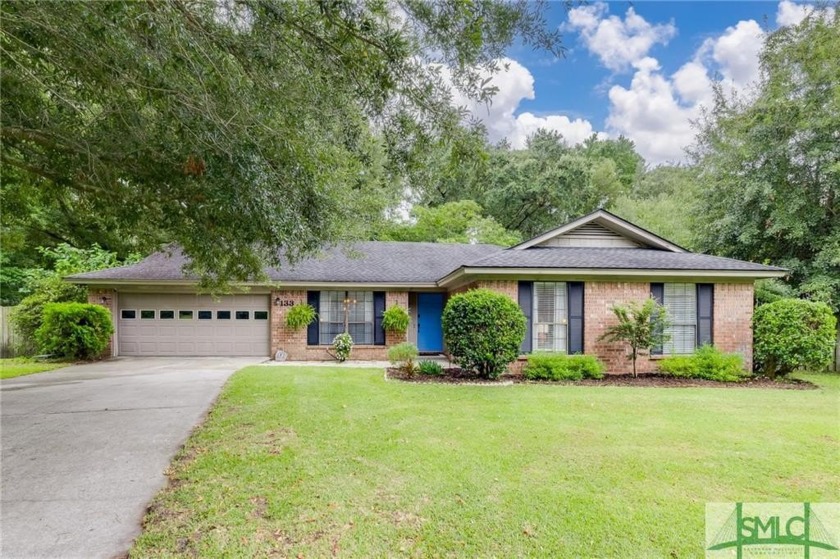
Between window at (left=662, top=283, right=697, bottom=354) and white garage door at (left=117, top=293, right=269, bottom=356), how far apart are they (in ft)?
36.8

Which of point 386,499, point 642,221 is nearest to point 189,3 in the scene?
point 386,499

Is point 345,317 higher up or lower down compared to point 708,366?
higher up

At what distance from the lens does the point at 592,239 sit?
12.6m

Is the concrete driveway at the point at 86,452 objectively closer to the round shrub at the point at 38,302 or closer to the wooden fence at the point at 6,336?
the round shrub at the point at 38,302

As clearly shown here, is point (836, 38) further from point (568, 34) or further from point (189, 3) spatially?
→ point (189, 3)

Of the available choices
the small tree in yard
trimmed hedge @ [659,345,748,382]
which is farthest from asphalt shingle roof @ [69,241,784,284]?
trimmed hedge @ [659,345,748,382]

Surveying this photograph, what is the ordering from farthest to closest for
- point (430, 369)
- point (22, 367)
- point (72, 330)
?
point (72, 330)
point (22, 367)
point (430, 369)

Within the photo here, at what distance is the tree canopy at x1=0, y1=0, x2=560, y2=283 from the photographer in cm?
405

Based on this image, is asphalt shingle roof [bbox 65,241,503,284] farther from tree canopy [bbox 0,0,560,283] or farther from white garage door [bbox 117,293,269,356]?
tree canopy [bbox 0,0,560,283]

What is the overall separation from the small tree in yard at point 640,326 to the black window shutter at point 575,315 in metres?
0.66

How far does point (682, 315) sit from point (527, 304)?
3906 mm

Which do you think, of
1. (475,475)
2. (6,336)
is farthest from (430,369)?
(6,336)

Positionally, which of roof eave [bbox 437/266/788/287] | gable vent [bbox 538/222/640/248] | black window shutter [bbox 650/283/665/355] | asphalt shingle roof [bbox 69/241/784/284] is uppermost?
gable vent [bbox 538/222/640/248]

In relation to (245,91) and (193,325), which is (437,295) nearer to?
(193,325)
